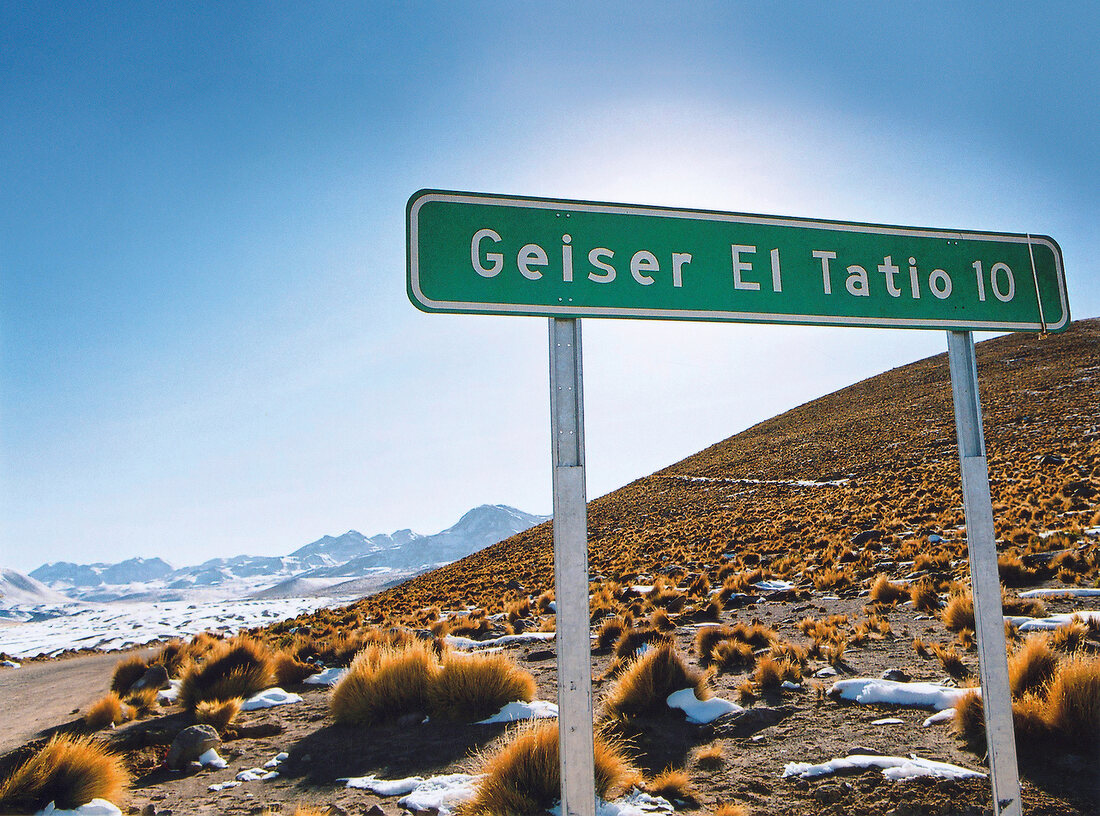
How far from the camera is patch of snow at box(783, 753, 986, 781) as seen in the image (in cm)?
399

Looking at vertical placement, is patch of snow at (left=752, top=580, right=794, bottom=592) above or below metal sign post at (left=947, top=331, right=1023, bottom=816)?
below

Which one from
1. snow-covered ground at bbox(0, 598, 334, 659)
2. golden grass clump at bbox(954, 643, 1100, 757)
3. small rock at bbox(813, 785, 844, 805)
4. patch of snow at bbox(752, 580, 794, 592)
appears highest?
golden grass clump at bbox(954, 643, 1100, 757)

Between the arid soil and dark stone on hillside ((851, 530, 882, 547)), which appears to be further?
dark stone on hillside ((851, 530, 882, 547))

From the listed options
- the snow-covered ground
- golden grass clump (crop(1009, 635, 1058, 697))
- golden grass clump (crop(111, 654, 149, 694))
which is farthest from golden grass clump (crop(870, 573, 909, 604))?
the snow-covered ground

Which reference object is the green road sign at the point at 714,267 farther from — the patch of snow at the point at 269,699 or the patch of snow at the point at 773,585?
the patch of snow at the point at 773,585

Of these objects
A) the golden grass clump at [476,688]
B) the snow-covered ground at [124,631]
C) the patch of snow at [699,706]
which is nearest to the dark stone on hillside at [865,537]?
the patch of snow at [699,706]

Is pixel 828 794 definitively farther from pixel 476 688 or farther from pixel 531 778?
pixel 476 688

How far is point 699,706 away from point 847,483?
27.4 m

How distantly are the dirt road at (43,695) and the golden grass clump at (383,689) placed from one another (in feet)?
11.0

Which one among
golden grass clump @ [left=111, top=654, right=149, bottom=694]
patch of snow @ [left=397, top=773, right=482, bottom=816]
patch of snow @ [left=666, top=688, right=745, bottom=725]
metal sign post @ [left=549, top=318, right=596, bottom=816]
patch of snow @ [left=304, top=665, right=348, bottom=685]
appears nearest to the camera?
metal sign post @ [left=549, top=318, right=596, bottom=816]

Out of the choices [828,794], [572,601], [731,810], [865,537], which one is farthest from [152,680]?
[865,537]

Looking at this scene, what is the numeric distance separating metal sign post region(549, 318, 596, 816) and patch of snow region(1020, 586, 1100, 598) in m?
9.24

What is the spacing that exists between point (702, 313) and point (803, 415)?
5852cm

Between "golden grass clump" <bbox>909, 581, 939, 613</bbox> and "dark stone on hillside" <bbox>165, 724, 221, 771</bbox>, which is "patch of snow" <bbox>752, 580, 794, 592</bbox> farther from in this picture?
"dark stone on hillside" <bbox>165, 724, 221, 771</bbox>
